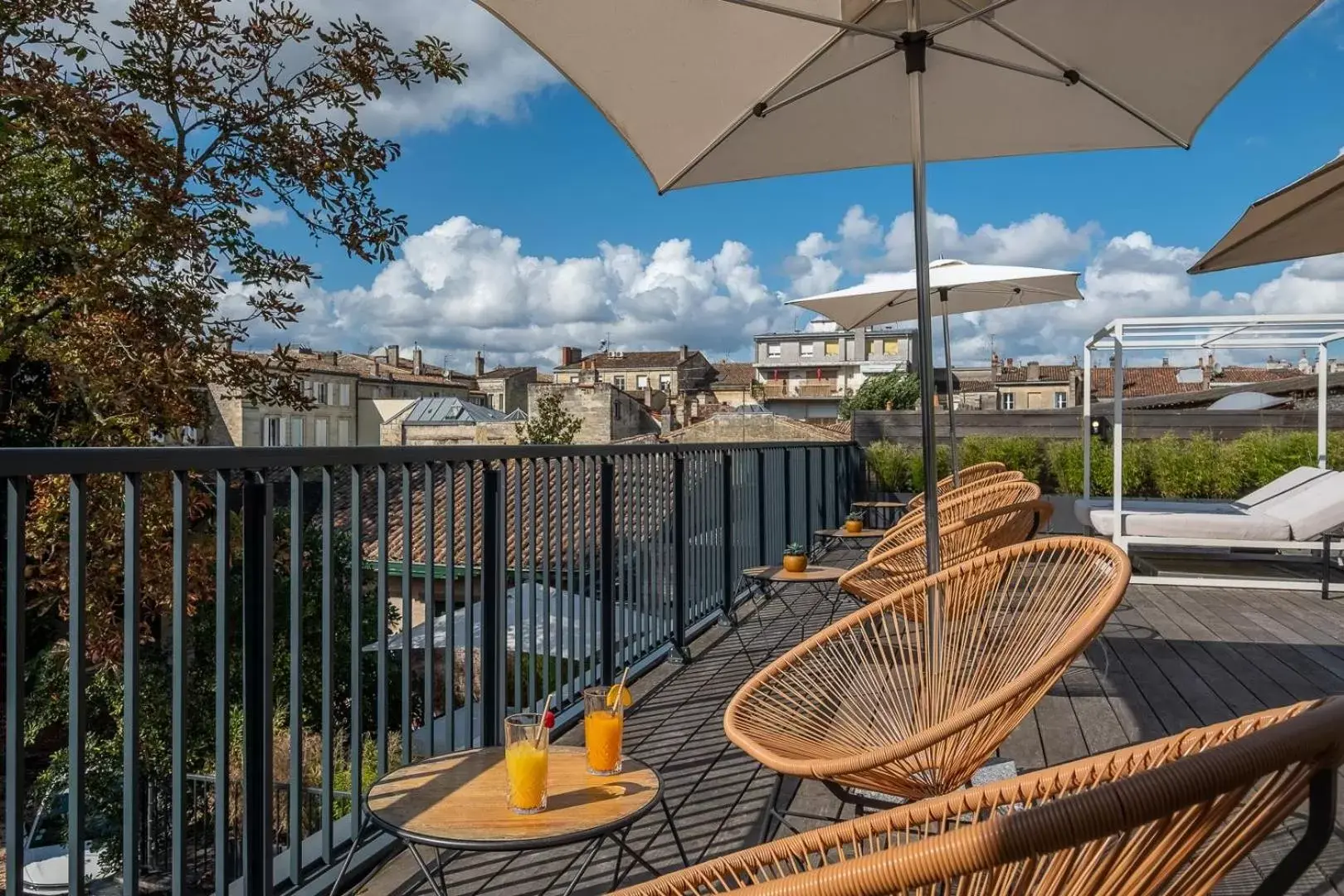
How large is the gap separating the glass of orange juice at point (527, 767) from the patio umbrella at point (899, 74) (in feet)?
4.99

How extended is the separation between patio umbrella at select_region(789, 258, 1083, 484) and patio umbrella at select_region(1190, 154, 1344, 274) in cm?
261

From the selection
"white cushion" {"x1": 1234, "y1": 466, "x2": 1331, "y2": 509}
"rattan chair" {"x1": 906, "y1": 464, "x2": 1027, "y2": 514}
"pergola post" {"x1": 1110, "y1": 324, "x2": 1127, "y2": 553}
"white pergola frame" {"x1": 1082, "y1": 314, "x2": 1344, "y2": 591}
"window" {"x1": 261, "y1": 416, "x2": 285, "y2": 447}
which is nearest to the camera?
"rattan chair" {"x1": 906, "y1": 464, "x2": 1027, "y2": 514}

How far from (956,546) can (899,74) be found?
181cm

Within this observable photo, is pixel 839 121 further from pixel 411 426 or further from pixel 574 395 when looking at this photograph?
pixel 411 426

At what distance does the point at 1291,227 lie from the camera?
9.01 feet

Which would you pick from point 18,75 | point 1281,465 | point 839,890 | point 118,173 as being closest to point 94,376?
point 118,173

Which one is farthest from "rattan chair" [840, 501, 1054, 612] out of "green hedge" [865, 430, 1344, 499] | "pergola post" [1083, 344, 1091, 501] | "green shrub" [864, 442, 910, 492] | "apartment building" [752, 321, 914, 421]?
"apartment building" [752, 321, 914, 421]

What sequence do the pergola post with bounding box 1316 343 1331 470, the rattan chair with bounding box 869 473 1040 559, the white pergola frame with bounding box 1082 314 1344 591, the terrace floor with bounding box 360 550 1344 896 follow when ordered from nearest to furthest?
the terrace floor with bounding box 360 550 1344 896, the rattan chair with bounding box 869 473 1040 559, the white pergola frame with bounding box 1082 314 1344 591, the pergola post with bounding box 1316 343 1331 470

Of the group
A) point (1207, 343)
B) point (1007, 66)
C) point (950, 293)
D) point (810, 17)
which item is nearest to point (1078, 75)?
point (1007, 66)

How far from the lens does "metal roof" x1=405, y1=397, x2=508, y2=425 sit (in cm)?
4200

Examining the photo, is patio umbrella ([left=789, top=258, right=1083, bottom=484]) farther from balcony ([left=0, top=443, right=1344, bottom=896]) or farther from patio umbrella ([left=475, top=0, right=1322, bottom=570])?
patio umbrella ([left=475, top=0, right=1322, bottom=570])

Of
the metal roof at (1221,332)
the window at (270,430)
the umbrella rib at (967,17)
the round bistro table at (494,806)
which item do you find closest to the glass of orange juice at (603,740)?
the round bistro table at (494,806)

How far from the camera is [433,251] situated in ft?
405

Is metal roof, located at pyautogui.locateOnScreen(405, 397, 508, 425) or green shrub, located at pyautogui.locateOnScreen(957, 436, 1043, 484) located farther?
metal roof, located at pyautogui.locateOnScreen(405, 397, 508, 425)
